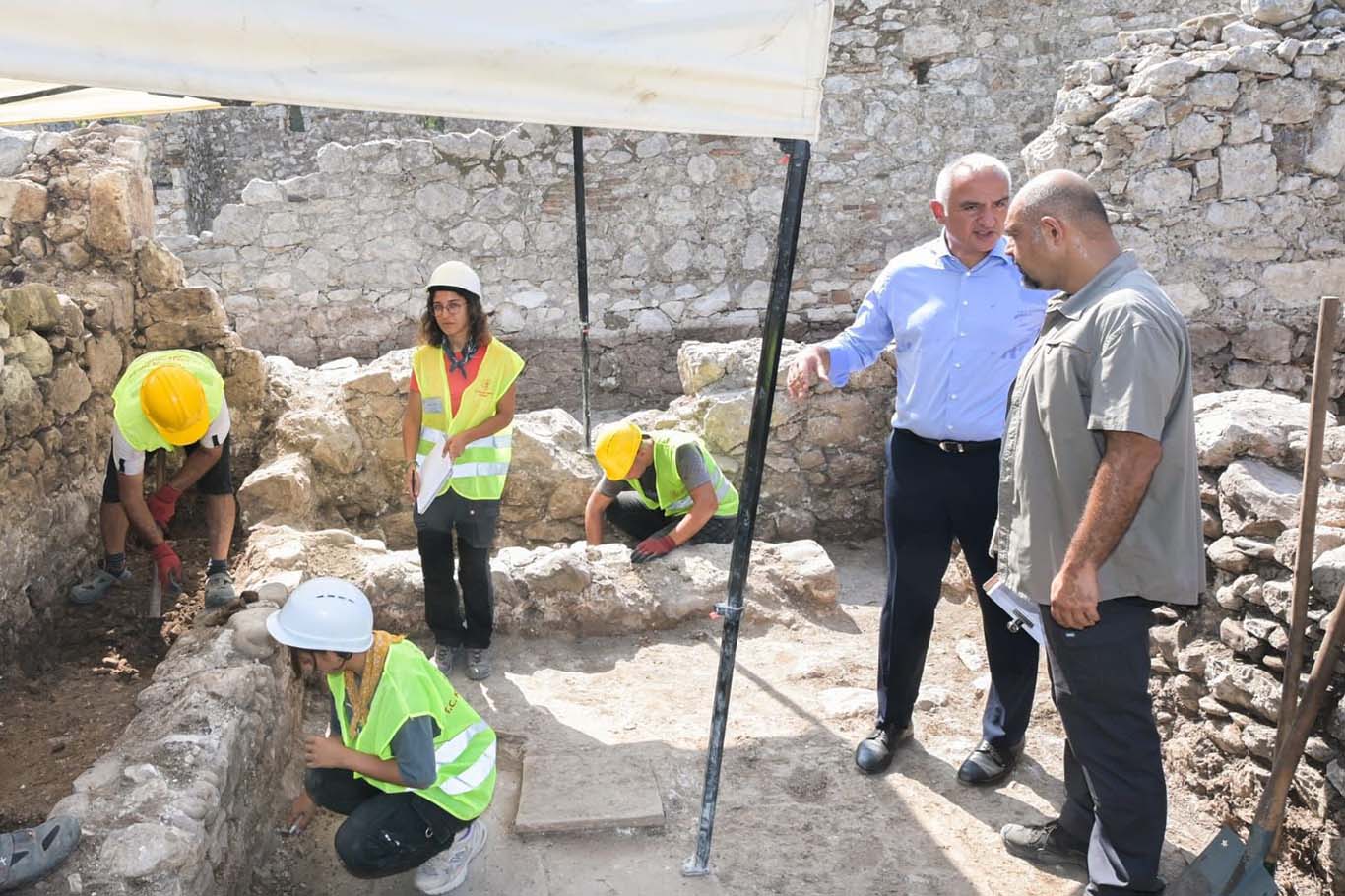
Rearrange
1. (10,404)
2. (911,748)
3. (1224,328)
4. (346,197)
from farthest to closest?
(346,197) → (1224,328) → (10,404) → (911,748)

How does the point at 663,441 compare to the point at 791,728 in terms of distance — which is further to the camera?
the point at 663,441

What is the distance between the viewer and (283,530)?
465 centimetres

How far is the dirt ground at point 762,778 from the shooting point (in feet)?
9.05

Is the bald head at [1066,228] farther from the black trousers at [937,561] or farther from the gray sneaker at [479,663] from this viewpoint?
the gray sneaker at [479,663]

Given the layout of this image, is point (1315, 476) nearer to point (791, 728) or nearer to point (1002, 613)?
point (1002, 613)

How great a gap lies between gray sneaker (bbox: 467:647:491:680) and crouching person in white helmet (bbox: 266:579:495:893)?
1179 mm

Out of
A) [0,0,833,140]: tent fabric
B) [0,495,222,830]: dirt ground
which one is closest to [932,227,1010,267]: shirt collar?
[0,0,833,140]: tent fabric

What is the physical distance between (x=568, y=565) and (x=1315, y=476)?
2.69 meters

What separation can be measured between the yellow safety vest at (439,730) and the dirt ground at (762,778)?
1.10 feet

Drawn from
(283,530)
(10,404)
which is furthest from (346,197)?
(10,404)

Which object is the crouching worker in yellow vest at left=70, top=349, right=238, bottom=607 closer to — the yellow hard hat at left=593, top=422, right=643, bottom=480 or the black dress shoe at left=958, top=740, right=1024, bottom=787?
the yellow hard hat at left=593, top=422, right=643, bottom=480

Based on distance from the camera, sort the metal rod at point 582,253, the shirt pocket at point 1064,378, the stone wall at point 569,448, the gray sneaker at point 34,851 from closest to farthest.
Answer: the gray sneaker at point 34,851 < the shirt pocket at point 1064,378 < the stone wall at point 569,448 < the metal rod at point 582,253

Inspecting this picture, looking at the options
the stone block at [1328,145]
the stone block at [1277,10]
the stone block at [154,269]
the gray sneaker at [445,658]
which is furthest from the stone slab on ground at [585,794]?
the stone block at [1277,10]

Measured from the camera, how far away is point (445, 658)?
155 inches
